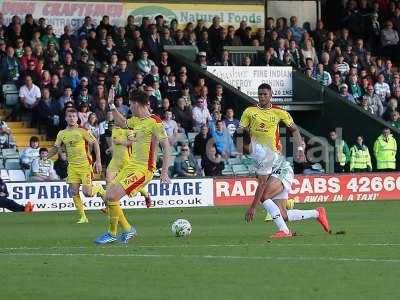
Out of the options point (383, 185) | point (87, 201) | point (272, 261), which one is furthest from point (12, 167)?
point (272, 261)

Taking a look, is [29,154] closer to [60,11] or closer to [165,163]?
[60,11]

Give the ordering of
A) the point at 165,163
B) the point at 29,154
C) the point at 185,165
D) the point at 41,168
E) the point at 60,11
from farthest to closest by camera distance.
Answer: the point at 60,11, the point at 185,165, the point at 29,154, the point at 41,168, the point at 165,163

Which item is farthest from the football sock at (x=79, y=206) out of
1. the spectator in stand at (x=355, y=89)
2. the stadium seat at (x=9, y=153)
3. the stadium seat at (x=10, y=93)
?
the spectator in stand at (x=355, y=89)

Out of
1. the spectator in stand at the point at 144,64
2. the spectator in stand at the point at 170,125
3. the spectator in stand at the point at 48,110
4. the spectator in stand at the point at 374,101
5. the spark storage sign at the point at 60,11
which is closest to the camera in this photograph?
the spectator in stand at the point at 48,110

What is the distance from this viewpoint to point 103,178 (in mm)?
30344

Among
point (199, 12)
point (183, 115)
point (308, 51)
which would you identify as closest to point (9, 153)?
point (183, 115)

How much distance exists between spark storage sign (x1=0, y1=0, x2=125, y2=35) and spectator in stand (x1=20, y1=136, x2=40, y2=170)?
6542 mm

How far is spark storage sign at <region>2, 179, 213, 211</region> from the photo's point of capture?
94.0ft

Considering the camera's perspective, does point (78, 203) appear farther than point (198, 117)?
No

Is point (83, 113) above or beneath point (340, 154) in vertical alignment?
above

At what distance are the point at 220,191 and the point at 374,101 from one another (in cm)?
811

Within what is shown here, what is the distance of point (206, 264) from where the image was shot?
43.1 feet

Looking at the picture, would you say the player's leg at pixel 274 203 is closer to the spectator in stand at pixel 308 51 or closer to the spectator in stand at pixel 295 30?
the spectator in stand at pixel 308 51

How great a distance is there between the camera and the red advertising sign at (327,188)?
102 feet
